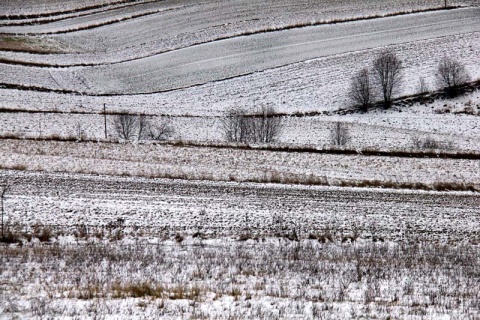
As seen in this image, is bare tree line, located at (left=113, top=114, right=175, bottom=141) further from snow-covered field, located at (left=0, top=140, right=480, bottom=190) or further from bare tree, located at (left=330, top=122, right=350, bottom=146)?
bare tree, located at (left=330, top=122, right=350, bottom=146)

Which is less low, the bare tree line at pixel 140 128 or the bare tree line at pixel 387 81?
the bare tree line at pixel 387 81

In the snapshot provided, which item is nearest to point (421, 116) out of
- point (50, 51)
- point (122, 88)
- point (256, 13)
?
point (122, 88)

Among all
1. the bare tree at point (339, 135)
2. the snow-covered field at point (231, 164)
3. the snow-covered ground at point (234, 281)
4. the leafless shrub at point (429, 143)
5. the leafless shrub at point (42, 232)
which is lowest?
the snow-covered ground at point (234, 281)

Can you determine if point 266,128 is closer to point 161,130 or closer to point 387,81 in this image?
point 161,130

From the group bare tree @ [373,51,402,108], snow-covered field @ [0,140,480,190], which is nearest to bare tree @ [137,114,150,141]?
snow-covered field @ [0,140,480,190]

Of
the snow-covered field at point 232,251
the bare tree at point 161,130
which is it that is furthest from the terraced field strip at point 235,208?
the bare tree at point 161,130

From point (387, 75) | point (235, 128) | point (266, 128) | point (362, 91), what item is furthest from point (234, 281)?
point (387, 75)

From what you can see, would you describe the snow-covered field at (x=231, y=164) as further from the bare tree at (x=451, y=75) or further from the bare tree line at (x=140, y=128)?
the bare tree at (x=451, y=75)

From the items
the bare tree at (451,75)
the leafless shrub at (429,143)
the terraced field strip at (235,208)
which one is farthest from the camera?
the bare tree at (451,75)
